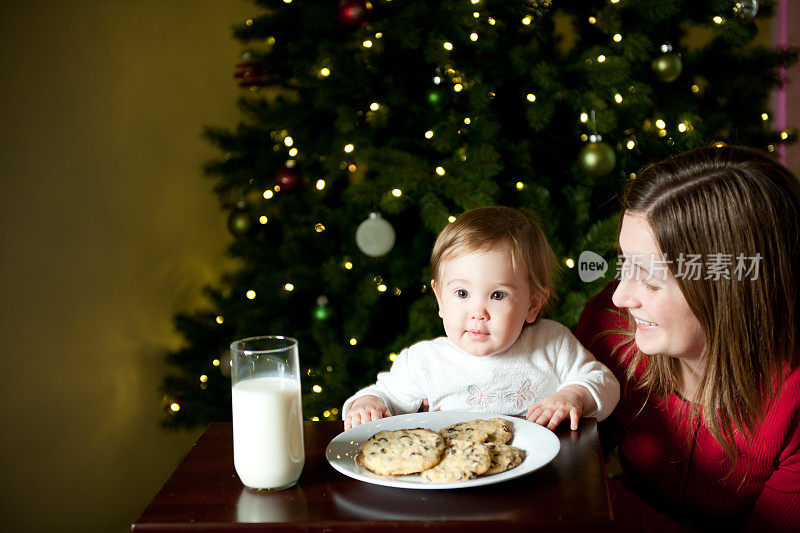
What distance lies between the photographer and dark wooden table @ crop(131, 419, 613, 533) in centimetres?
90

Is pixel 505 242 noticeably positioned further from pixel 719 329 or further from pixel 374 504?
pixel 374 504

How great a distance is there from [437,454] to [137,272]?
2.20m

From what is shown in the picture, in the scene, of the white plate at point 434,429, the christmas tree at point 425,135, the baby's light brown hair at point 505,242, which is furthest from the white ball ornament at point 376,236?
the white plate at point 434,429

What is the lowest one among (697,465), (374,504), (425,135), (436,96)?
(697,465)

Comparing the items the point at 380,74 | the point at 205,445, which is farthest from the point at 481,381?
the point at 380,74

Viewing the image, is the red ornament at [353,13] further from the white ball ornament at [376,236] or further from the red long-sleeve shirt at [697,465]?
the red long-sleeve shirt at [697,465]

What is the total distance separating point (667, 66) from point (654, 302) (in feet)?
3.89

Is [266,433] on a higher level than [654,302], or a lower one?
lower

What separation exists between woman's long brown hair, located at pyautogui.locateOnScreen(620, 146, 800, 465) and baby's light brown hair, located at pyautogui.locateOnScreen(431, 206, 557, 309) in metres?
0.21

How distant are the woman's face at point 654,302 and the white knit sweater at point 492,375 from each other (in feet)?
0.44

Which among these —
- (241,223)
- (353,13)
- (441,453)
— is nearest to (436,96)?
(353,13)

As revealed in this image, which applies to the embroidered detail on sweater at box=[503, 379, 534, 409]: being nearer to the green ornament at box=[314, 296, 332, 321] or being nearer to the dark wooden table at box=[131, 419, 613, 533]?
the dark wooden table at box=[131, 419, 613, 533]

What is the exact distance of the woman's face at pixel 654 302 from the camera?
4.42 feet

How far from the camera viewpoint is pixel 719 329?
1358 mm
